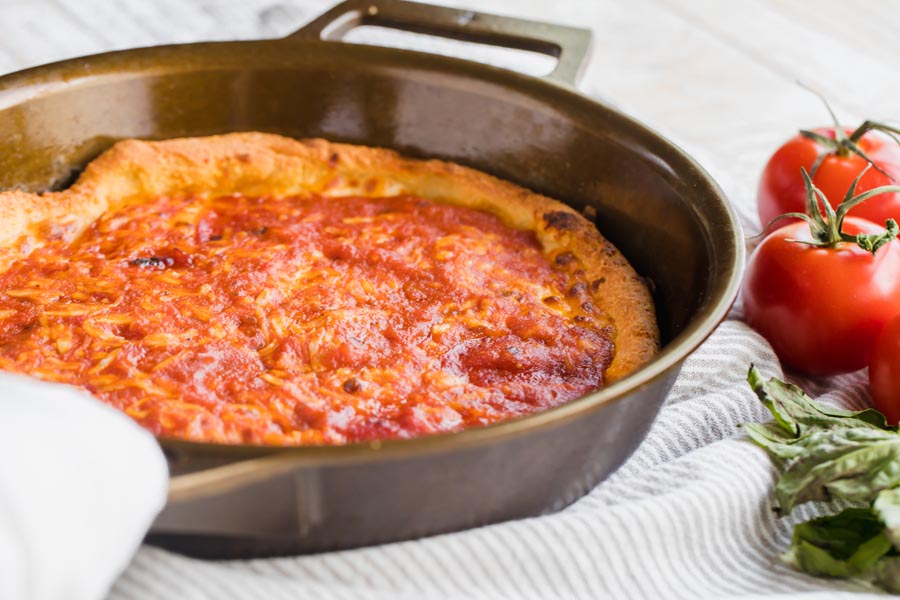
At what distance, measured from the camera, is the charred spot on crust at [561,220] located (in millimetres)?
3230

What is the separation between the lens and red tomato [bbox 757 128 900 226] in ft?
11.1

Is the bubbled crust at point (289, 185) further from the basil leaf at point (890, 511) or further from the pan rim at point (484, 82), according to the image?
the basil leaf at point (890, 511)

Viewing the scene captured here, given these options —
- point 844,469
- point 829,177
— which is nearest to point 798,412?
point 844,469

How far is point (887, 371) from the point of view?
275cm

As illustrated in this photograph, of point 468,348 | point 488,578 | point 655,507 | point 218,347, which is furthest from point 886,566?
point 218,347

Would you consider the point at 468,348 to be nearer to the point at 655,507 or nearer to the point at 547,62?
the point at 655,507

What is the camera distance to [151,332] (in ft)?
8.59

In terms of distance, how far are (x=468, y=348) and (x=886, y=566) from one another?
3.66ft

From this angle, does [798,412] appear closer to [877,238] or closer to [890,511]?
[890,511]

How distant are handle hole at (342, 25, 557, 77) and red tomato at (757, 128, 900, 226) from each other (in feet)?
6.14

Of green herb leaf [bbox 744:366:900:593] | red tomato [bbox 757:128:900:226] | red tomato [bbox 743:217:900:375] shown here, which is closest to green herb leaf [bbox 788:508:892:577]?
green herb leaf [bbox 744:366:900:593]

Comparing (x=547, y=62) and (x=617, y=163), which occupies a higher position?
(x=617, y=163)

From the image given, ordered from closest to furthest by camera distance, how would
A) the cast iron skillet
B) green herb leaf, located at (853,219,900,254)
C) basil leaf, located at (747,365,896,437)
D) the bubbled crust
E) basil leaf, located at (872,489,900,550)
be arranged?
the cast iron skillet → basil leaf, located at (872,489,900,550) → basil leaf, located at (747,365,896,437) → green herb leaf, located at (853,219,900,254) → the bubbled crust

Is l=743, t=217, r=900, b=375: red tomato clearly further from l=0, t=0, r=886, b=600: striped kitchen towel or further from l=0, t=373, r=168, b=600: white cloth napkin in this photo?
l=0, t=373, r=168, b=600: white cloth napkin
